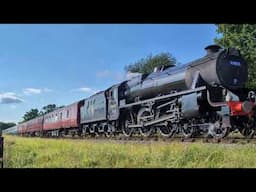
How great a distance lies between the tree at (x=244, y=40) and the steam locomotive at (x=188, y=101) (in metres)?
5.07

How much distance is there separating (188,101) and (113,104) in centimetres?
448

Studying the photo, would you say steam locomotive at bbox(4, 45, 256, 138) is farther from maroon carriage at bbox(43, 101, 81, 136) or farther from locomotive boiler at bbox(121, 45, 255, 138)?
maroon carriage at bbox(43, 101, 81, 136)

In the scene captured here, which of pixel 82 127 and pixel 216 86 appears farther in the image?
pixel 82 127

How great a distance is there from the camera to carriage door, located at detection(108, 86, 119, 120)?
558 inches

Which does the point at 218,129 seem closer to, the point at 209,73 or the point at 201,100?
the point at 201,100

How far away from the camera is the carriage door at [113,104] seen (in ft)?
46.5

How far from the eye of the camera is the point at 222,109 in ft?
32.0

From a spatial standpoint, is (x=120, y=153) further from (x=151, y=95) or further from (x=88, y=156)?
(x=151, y=95)

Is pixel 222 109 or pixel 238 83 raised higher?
pixel 238 83

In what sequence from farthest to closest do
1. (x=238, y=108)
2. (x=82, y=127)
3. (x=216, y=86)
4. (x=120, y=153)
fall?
(x=82, y=127)
(x=216, y=86)
(x=238, y=108)
(x=120, y=153)
